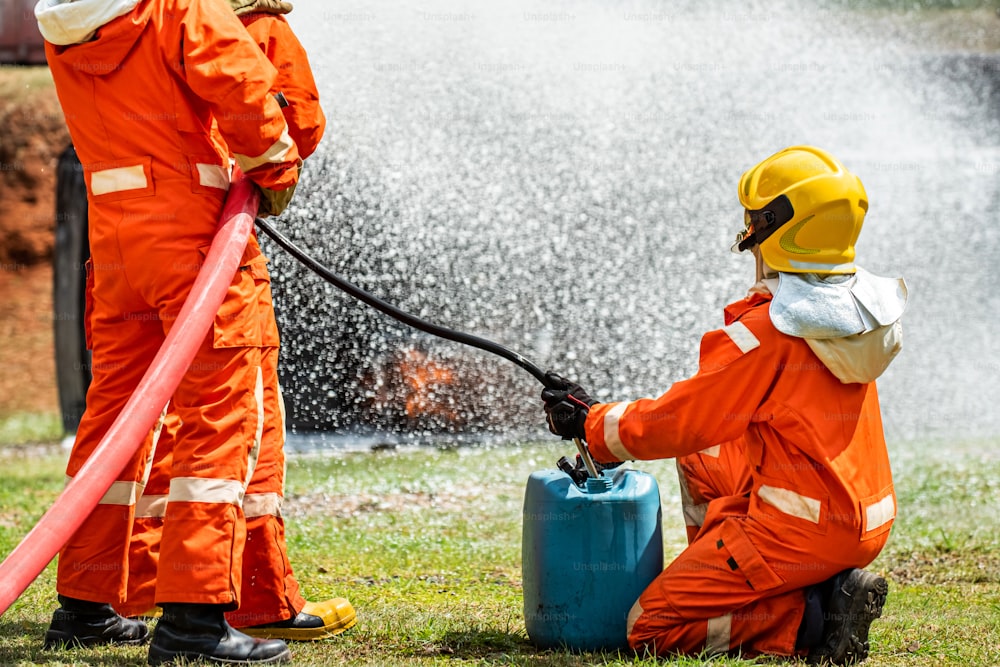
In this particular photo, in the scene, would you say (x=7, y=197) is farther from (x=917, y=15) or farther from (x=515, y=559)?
(x=917, y=15)

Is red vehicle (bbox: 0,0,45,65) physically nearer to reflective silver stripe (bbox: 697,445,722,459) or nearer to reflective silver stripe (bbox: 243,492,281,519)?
reflective silver stripe (bbox: 243,492,281,519)

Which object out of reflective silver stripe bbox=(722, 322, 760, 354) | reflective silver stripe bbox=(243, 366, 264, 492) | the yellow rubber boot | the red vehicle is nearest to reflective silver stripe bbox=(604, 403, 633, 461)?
reflective silver stripe bbox=(722, 322, 760, 354)

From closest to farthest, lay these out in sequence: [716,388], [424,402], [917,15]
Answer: [716,388], [424,402], [917,15]

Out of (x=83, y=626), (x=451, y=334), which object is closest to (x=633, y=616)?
(x=451, y=334)

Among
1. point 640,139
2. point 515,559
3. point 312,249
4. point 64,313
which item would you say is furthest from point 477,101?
point 515,559

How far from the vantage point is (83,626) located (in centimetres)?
366

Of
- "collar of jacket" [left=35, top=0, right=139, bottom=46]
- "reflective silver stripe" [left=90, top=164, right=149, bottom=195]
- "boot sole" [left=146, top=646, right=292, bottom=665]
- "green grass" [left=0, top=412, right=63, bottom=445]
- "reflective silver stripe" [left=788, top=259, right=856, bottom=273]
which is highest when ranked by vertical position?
"collar of jacket" [left=35, top=0, right=139, bottom=46]

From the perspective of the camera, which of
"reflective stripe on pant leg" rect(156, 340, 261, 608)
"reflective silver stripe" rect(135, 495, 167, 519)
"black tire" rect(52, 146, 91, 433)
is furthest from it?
"black tire" rect(52, 146, 91, 433)

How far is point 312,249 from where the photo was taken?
7812 millimetres

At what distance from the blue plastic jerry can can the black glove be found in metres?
0.20

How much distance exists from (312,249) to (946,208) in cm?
570

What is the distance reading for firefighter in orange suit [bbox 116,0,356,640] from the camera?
3668 mm

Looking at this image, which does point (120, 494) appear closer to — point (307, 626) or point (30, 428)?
point (307, 626)

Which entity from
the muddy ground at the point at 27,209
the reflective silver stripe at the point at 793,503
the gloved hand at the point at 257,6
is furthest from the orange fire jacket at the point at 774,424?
the muddy ground at the point at 27,209
